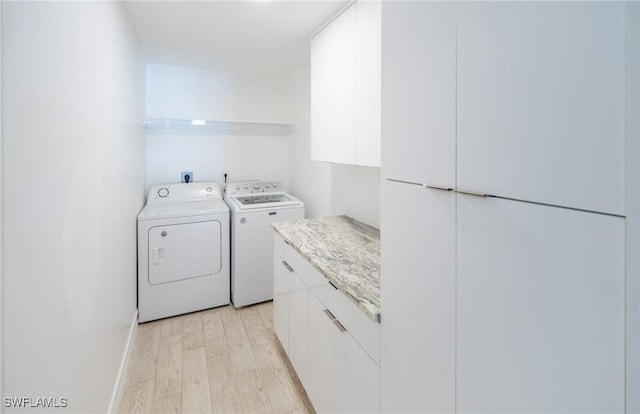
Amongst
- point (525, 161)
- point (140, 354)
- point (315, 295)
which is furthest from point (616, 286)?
point (140, 354)

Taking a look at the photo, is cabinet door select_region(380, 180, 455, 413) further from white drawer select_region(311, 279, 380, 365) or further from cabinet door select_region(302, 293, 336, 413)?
cabinet door select_region(302, 293, 336, 413)

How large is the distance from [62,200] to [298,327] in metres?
1.31

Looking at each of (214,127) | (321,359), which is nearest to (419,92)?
(321,359)

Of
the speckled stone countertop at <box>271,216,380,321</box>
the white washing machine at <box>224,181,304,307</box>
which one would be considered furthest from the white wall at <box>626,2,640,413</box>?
the white washing machine at <box>224,181,304,307</box>

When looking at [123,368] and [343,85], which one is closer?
[343,85]

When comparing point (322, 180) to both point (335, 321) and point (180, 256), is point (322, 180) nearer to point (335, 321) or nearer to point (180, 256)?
point (180, 256)

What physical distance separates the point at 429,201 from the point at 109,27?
188 centimetres

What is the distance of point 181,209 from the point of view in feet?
9.10

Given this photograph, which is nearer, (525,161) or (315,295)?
(525,161)

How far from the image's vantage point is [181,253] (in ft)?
8.78

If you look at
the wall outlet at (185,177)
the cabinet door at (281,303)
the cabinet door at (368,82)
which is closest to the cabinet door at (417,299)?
the cabinet door at (368,82)

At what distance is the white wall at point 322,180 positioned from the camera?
2.20 metres

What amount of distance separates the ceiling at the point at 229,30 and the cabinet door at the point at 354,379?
1886 millimetres

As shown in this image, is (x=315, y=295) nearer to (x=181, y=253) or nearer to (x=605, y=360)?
(x=605, y=360)
